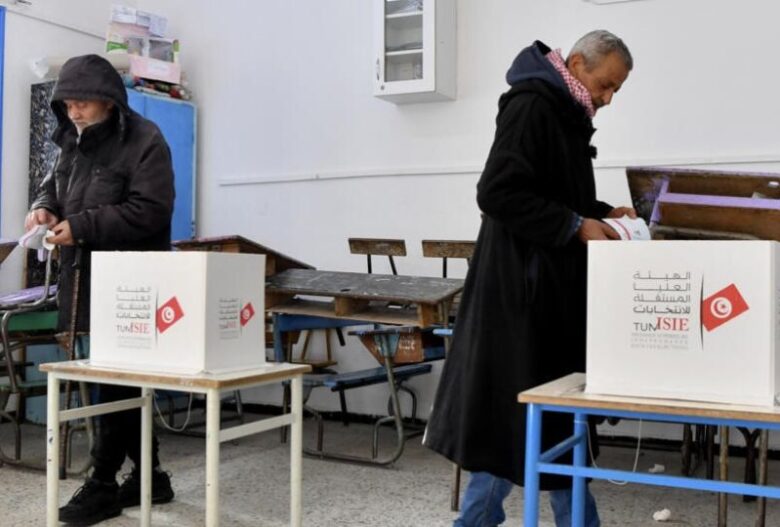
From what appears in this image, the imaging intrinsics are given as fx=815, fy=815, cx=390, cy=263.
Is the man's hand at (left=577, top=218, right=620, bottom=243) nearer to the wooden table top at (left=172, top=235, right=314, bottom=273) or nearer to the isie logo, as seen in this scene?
the isie logo

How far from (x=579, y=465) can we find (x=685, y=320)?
0.51 m

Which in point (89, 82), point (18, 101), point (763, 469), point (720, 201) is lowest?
point (763, 469)

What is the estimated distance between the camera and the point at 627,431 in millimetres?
4113

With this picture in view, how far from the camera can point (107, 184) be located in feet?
8.82

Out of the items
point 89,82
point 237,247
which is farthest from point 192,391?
point 237,247

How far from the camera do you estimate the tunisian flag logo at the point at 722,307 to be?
1.39 m

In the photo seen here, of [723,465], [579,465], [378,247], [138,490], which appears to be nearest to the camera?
[579,465]

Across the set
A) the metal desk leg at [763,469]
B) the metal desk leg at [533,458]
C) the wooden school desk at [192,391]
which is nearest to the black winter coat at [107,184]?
the wooden school desk at [192,391]

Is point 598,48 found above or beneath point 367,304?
above

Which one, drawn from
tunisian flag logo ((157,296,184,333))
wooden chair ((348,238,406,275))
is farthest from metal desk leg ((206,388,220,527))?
wooden chair ((348,238,406,275))

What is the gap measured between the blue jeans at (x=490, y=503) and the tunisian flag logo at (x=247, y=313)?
2.30ft

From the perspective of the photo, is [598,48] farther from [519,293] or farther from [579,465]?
[579,465]

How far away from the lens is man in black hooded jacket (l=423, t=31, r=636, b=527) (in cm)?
182

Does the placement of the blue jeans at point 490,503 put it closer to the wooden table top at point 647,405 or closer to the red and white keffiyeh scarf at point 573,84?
the wooden table top at point 647,405
